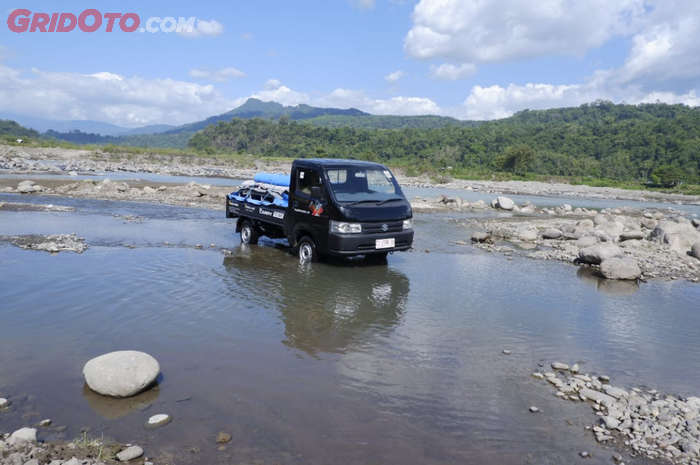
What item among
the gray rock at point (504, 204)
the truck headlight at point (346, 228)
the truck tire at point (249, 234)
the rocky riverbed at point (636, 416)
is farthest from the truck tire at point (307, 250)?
the gray rock at point (504, 204)

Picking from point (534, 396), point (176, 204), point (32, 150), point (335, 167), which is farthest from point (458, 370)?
point (32, 150)

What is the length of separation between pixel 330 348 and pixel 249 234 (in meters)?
7.70

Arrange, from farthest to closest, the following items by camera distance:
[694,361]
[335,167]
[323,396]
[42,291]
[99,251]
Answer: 1. [99,251]
2. [335,167]
3. [42,291]
4. [694,361]
5. [323,396]

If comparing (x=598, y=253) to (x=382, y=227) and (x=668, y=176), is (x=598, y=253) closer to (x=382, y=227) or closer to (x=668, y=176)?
(x=382, y=227)

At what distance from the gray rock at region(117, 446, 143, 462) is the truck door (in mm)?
6732

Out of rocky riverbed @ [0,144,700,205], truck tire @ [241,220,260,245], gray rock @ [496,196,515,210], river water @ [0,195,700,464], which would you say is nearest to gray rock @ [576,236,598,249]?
river water @ [0,195,700,464]

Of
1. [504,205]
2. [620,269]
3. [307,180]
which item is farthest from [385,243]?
[504,205]

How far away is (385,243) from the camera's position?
10.5 metres

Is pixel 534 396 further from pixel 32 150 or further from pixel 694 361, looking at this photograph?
pixel 32 150

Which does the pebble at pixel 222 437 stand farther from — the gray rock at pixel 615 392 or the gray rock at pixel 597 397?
the gray rock at pixel 615 392

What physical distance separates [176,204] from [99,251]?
1271cm

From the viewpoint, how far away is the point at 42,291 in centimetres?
827

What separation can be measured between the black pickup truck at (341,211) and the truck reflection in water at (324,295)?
544mm

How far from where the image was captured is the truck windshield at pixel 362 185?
10.7 meters
